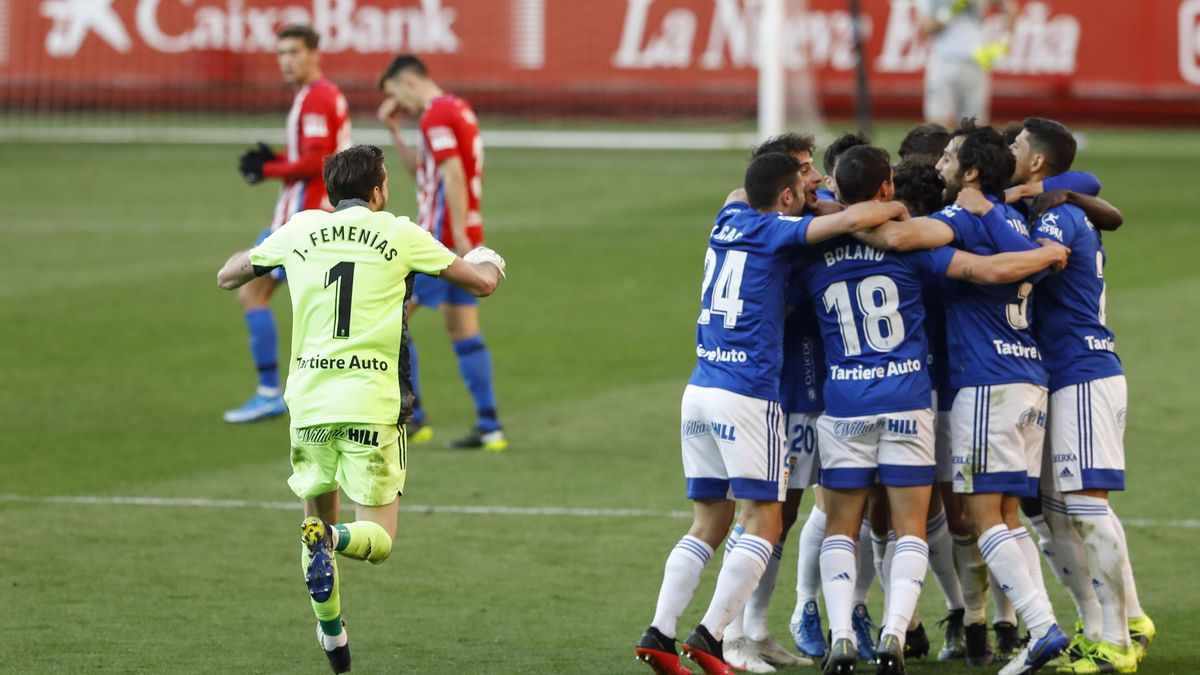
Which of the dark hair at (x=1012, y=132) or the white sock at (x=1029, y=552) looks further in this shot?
the dark hair at (x=1012, y=132)

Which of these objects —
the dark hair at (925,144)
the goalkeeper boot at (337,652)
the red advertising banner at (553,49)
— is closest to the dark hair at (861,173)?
the dark hair at (925,144)

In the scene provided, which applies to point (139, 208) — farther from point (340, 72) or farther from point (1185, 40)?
point (1185, 40)

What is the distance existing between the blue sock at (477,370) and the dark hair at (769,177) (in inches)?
184

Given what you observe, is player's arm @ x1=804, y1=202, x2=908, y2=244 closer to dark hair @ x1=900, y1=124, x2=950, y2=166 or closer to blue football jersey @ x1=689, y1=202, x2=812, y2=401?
blue football jersey @ x1=689, y1=202, x2=812, y2=401

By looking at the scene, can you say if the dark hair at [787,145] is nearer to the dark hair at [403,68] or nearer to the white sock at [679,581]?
the white sock at [679,581]

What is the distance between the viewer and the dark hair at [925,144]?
22.7 ft

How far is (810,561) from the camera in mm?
6926

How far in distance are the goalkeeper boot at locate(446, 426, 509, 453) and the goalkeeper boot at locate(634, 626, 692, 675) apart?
4.79 m

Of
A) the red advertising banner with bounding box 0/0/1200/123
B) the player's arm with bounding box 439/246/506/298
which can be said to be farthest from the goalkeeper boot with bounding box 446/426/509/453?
the red advertising banner with bounding box 0/0/1200/123

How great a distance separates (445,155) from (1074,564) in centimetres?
526

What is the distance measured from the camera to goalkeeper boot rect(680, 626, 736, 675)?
6.17m

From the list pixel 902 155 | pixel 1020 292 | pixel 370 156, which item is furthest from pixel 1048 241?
pixel 370 156

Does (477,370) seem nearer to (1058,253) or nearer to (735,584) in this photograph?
(735,584)

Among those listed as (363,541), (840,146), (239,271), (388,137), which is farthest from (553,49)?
(363,541)
